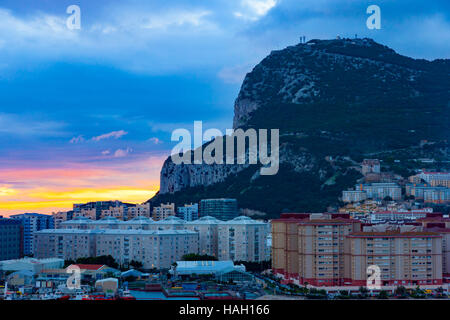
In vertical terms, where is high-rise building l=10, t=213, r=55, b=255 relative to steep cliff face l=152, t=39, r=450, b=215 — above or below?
below

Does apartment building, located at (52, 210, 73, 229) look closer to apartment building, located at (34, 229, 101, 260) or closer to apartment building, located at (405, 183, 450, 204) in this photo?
apartment building, located at (34, 229, 101, 260)

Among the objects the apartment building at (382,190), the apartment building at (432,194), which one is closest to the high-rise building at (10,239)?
the apartment building at (382,190)

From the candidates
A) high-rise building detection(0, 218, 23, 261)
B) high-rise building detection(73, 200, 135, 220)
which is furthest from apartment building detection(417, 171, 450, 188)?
high-rise building detection(0, 218, 23, 261)

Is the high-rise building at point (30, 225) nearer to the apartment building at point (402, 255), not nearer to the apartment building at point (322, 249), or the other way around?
the apartment building at point (322, 249)

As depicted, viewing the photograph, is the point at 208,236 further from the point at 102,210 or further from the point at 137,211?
the point at 102,210

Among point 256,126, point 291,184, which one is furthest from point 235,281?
point 256,126
